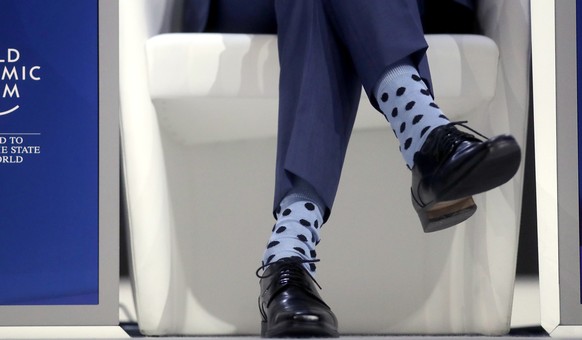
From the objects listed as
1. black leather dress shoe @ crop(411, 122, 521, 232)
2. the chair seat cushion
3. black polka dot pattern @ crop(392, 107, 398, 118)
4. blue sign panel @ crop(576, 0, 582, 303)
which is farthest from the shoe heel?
blue sign panel @ crop(576, 0, 582, 303)

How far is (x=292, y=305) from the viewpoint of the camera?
0.92m

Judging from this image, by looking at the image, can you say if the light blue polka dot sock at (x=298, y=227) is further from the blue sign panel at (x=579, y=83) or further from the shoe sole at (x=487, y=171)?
the blue sign panel at (x=579, y=83)

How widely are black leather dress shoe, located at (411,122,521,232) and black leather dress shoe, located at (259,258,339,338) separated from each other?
6.4 inches

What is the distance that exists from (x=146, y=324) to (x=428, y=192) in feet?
1.70

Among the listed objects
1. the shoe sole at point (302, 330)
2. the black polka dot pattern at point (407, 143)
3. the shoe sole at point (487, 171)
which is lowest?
the shoe sole at point (302, 330)

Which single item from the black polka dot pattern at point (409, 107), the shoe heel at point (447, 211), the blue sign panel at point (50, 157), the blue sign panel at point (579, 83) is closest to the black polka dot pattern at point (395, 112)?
the black polka dot pattern at point (409, 107)

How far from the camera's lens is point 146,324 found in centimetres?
130

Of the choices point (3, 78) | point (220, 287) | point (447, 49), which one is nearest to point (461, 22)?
point (447, 49)

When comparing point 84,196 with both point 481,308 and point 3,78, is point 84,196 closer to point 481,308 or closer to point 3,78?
point 3,78

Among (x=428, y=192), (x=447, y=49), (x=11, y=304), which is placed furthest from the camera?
(x=11, y=304)

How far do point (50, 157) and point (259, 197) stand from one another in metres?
0.36

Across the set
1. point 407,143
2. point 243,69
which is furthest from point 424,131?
point 243,69

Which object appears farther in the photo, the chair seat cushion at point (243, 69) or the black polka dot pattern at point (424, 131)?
the chair seat cushion at point (243, 69)

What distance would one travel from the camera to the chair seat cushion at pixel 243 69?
1245 mm
